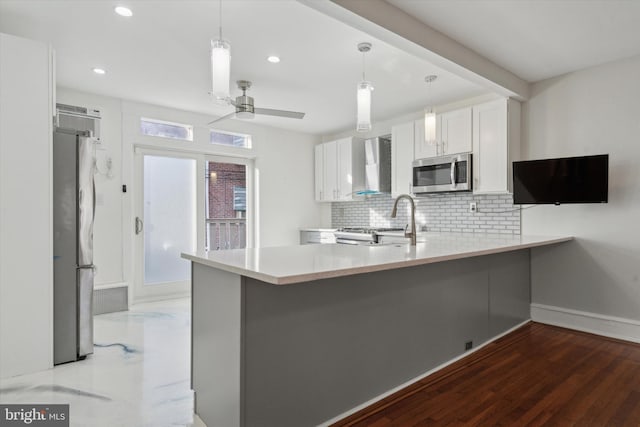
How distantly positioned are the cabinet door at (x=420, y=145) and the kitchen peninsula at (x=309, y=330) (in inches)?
80.4

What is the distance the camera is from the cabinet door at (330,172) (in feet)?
18.8

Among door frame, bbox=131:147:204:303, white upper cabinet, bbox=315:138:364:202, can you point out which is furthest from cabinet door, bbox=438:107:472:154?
door frame, bbox=131:147:204:303

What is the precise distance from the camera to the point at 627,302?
3.27 metres

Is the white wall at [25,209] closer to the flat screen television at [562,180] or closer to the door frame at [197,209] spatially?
the door frame at [197,209]

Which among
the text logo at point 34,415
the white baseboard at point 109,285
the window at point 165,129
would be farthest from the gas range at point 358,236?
the text logo at point 34,415

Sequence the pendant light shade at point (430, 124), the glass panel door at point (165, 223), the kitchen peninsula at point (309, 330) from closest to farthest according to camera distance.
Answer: the kitchen peninsula at point (309, 330)
the pendant light shade at point (430, 124)
the glass panel door at point (165, 223)

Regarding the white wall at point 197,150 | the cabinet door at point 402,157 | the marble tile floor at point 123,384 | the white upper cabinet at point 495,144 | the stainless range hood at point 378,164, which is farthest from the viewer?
the stainless range hood at point 378,164

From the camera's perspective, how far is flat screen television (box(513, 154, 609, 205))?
3158mm

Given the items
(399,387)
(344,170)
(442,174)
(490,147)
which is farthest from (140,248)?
(490,147)

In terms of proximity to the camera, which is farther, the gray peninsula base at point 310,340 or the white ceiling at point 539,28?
the white ceiling at point 539,28

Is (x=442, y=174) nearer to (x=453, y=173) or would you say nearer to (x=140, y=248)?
(x=453, y=173)

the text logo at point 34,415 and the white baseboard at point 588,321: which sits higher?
the white baseboard at point 588,321

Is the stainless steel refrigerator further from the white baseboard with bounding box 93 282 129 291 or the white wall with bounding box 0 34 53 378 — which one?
the white baseboard with bounding box 93 282 129 291

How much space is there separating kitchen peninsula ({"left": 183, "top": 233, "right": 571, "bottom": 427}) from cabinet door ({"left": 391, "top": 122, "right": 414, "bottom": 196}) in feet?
7.17
